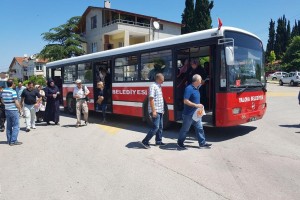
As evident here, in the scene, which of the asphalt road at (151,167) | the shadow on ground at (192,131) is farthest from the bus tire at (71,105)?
the asphalt road at (151,167)

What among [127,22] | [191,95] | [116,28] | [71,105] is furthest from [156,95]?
[127,22]

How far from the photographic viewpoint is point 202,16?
48.9 m

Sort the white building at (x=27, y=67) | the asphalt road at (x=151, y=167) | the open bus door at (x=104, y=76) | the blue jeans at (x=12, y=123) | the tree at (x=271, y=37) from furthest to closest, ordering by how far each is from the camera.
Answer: the tree at (x=271, y=37), the white building at (x=27, y=67), the open bus door at (x=104, y=76), the blue jeans at (x=12, y=123), the asphalt road at (x=151, y=167)

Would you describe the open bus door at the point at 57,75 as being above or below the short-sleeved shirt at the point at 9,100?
above

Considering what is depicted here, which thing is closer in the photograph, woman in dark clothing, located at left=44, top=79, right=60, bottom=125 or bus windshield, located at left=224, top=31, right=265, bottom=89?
bus windshield, located at left=224, top=31, right=265, bottom=89

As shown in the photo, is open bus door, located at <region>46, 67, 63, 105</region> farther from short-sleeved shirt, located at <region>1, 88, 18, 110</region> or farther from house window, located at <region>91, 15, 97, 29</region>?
house window, located at <region>91, 15, 97, 29</region>

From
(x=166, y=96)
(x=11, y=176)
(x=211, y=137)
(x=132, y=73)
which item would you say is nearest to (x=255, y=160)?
(x=211, y=137)

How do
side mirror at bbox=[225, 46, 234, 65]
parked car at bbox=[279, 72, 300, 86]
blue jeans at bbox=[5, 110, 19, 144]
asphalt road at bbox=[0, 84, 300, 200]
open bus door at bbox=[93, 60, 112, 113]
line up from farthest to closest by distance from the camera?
parked car at bbox=[279, 72, 300, 86]
open bus door at bbox=[93, 60, 112, 113]
blue jeans at bbox=[5, 110, 19, 144]
side mirror at bbox=[225, 46, 234, 65]
asphalt road at bbox=[0, 84, 300, 200]

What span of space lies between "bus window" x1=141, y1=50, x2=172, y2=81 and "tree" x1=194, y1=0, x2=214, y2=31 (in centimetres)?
4029

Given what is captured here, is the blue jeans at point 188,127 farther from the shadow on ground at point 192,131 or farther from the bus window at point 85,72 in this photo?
the bus window at point 85,72

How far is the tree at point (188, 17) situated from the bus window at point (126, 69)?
4015 centimetres

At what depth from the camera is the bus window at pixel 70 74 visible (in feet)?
48.1

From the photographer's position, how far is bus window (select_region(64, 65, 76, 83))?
48.1 feet

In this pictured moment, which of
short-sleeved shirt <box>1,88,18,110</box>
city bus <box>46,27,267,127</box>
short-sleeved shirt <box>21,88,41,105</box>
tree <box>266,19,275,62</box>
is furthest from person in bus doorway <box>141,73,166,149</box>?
tree <box>266,19,275,62</box>
